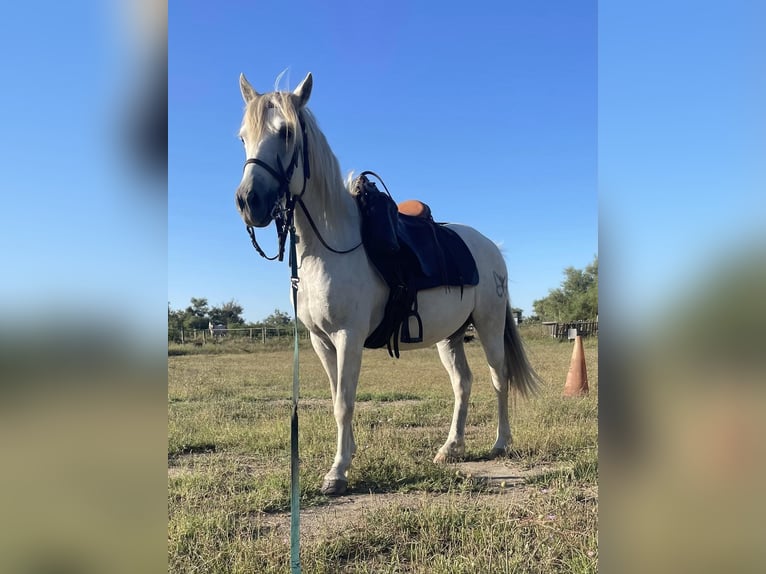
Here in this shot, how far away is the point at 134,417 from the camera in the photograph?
2.74 ft

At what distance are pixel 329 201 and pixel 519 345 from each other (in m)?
2.50

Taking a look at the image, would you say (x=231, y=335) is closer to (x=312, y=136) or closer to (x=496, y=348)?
(x=496, y=348)

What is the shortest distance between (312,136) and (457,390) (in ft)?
8.73

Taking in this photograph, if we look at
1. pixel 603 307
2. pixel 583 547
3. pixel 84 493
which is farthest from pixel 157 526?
pixel 583 547

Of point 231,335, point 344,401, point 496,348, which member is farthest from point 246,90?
point 231,335

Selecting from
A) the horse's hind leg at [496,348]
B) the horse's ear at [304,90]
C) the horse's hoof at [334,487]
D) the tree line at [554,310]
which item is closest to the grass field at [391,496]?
the horse's hoof at [334,487]

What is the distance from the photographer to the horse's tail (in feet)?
14.4

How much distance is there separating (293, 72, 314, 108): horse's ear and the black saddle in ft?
2.79

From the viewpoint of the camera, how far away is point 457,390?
4.25 metres

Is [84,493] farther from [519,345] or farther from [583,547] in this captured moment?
[519,345]

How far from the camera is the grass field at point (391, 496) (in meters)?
2.05

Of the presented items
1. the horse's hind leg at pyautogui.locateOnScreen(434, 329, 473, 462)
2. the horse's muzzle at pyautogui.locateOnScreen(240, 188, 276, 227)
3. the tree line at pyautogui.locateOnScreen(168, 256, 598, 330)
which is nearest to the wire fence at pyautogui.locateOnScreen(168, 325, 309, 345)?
the tree line at pyautogui.locateOnScreen(168, 256, 598, 330)

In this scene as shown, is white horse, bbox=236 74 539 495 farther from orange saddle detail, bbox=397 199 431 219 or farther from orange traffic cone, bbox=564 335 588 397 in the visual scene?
orange traffic cone, bbox=564 335 588 397

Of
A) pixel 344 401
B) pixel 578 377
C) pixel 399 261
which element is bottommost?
pixel 578 377
